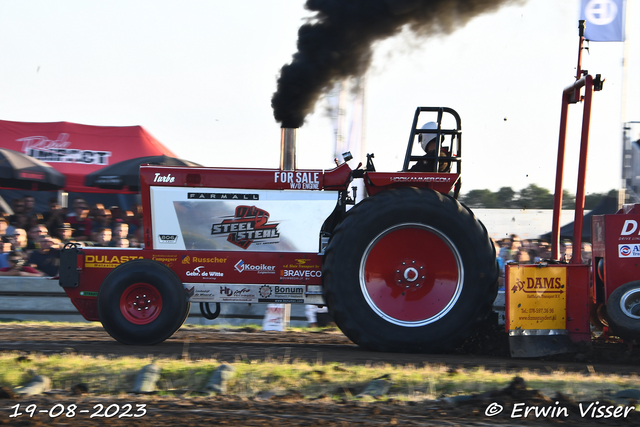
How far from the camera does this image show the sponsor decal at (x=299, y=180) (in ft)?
20.1

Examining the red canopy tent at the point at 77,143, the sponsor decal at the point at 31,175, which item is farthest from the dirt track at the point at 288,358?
the red canopy tent at the point at 77,143

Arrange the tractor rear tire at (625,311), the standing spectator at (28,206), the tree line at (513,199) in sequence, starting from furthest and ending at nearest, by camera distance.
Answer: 1. the tree line at (513,199)
2. the standing spectator at (28,206)
3. the tractor rear tire at (625,311)

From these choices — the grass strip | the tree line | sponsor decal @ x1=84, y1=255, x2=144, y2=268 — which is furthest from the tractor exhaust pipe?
the tree line

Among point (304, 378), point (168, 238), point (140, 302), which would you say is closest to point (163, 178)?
point (168, 238)

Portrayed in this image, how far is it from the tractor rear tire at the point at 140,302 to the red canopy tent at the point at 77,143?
29.3 feet

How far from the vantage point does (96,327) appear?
26.0 feet

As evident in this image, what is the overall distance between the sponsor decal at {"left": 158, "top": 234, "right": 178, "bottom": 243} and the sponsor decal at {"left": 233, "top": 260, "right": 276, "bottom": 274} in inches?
25.0

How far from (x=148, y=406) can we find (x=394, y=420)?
4.69 ft

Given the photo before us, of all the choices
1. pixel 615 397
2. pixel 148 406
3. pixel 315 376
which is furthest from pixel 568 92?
pixel 148 406

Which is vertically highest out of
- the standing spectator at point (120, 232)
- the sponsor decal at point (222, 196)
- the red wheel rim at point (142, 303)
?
the sponsor decal at point (222, 196)

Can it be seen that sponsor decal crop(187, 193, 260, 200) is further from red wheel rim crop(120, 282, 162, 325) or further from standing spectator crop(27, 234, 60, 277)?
standing spectator crop(27, 234, 60, 277)

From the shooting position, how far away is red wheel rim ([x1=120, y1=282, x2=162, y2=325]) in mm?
A: 5906

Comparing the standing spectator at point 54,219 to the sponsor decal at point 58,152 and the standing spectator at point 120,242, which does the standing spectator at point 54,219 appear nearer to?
the standing spectator at point 120,242

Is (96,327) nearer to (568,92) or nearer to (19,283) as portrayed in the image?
(19,283)
